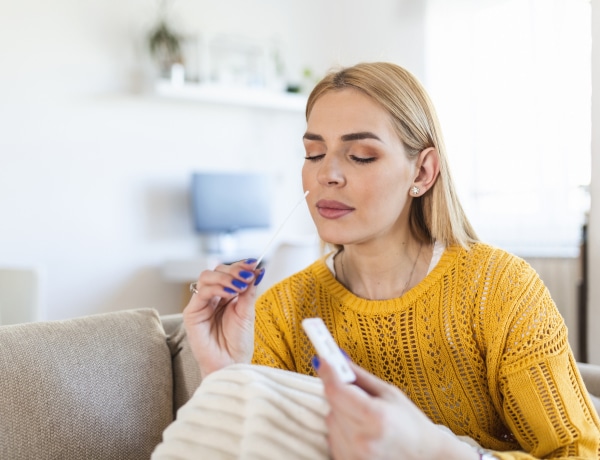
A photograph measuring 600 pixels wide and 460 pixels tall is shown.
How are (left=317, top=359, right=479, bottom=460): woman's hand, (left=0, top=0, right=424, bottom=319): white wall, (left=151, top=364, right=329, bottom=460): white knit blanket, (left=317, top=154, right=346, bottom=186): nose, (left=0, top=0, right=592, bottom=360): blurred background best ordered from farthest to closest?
1. (left=0, top=0, right=424, bottom=319): white wall
2. (left=0, top=0, right=592, bottom=360): blurred background
3. (left=317, top=154, right=346, bottom=186): nose
4. (left=151, top=364, right=329, bottom=460): white knit blanket
5. (left=317, top=359, right=479, bottom=460): woman's hand

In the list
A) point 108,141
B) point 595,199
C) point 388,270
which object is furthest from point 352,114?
point 108,141

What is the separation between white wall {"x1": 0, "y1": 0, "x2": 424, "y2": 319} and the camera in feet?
13.0

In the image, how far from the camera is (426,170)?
1.31 meters

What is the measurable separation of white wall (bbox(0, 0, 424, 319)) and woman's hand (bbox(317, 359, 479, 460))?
3333mm

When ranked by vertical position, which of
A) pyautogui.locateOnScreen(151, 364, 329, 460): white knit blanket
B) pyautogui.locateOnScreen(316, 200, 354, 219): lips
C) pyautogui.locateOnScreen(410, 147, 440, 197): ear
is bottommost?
pyautogui.locateOnScreen(151, 364, 329, 460): white knit blanket

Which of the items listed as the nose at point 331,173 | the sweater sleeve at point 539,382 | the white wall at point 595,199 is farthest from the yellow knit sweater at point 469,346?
the white wall at point 595,199

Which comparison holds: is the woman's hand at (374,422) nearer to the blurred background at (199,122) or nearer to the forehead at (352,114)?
the forehead at (352,114)

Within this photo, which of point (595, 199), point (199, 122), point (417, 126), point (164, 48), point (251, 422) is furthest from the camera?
point (199, 122)

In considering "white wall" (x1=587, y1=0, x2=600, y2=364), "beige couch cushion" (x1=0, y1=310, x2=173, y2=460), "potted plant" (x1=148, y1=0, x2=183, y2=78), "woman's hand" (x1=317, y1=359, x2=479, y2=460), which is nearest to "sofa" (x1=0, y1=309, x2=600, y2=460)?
"beige couch cushion" (x1=0, y1=310, x2=173, y2=460)

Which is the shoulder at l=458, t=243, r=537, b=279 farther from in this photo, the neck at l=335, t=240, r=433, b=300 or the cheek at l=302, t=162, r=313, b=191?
the cheek at l=302, t=162, r=313, b=191

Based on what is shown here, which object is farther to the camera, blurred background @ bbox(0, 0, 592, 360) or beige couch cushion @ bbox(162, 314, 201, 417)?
blurred background @ bbox(0, 0, 592, 360)

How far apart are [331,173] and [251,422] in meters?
0.51

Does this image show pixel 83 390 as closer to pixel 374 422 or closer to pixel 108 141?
pixel 374 422

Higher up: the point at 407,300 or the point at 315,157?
the point at 315,157
